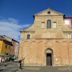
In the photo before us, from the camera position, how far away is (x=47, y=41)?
118 ft

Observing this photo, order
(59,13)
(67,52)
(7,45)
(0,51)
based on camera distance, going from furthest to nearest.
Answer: (7,45) < (0,51) < (59,13) < (67,52)

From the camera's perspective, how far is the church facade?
35.1 metres

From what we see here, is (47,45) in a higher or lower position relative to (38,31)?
lower

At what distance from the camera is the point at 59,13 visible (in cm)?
3712

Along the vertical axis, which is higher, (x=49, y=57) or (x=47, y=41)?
(x=47, y=41)

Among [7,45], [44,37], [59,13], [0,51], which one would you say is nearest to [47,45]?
[44,37]

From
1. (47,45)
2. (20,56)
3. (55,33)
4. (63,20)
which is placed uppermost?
(63,20)

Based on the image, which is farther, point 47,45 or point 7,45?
point 7,45

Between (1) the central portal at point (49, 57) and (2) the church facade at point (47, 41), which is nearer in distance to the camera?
(2) the church facade at point (47, 41)

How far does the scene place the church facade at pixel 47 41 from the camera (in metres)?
35.1

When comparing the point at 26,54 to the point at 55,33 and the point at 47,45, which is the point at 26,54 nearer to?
the point at 47,45

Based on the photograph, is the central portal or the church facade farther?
the central portal

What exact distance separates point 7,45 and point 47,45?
22.5 meters

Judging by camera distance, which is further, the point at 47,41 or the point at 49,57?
the point at 49,57
